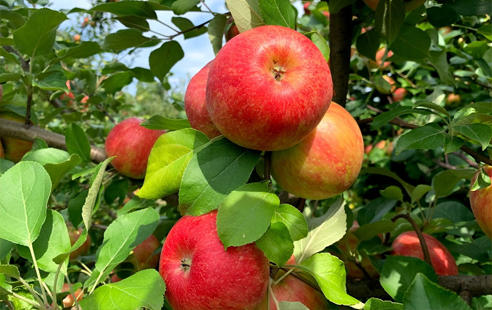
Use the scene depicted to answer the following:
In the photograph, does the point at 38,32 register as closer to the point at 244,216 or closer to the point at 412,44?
the point at 244,216

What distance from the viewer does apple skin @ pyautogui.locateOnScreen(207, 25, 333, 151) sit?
0.60 m

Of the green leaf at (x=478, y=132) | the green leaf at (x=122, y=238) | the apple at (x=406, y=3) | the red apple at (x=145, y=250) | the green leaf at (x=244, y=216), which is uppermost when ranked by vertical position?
the apple at (x=406, y=3)

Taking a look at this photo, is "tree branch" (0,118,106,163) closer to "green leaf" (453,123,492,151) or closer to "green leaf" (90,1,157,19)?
"green leaf" (90,1,157,19)

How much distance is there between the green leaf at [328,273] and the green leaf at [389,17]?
0.57 metres

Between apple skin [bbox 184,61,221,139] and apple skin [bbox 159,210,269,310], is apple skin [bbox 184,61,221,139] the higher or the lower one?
the higher one

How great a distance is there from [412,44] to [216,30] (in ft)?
1.80

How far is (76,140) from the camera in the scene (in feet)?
3.50

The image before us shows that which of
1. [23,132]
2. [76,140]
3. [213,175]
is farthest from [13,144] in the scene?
[213,175]

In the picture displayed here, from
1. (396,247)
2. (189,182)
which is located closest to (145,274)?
(189,182)

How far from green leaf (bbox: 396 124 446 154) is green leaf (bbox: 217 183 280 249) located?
0.32 meters

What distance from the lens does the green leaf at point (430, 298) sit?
52 centimetres

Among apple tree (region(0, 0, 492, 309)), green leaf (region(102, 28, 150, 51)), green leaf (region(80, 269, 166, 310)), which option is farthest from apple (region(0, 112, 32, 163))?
green leaf (region(80, 269, 166, 310))

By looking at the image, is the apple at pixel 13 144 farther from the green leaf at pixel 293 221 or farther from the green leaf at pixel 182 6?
the green leaf at pixel 293 221

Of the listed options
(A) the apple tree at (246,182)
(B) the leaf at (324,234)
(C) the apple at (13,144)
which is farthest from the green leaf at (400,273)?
(C) the apple at (13,144)
